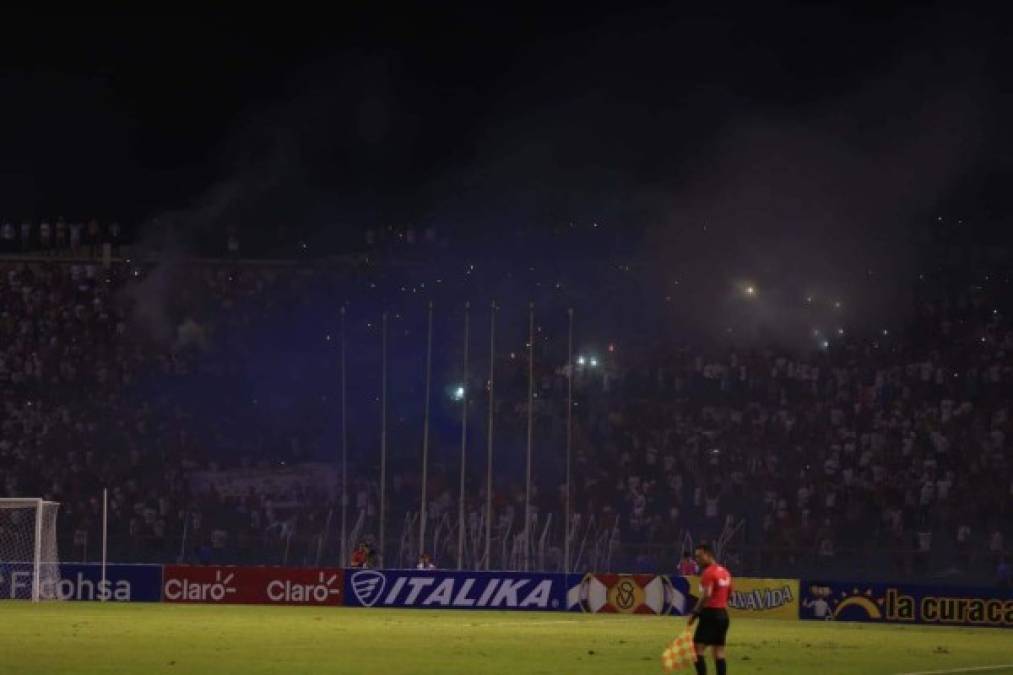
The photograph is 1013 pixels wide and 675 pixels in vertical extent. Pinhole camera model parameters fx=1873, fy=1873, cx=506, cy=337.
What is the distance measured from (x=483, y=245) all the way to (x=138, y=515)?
20358 millimetres

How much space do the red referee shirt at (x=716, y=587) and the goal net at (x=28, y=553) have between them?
25.0 meters

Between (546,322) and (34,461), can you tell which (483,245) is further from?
(34,461)

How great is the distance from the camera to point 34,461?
5831 cm

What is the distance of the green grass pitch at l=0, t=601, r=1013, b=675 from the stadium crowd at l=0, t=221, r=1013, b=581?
8.77 metres

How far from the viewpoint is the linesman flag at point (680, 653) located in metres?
25.1

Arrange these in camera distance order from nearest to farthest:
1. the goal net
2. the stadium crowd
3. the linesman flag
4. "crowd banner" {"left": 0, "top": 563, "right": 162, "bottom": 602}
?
1. the linesman flag
2. the goal net
3. "crowd banner" {"left": 0, "top": 563, "right": 162, "bottom": 602}
4. the stadium crowd

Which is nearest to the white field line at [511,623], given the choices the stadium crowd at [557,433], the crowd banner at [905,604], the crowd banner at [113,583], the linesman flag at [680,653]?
the crowd banner at [905,604]

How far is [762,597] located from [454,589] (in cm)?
767

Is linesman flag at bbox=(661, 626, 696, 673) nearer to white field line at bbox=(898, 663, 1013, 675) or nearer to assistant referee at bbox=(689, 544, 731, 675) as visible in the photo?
assistant referee at bbox=(689, 544, 731, 675)

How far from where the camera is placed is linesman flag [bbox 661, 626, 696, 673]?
2507 centimetres

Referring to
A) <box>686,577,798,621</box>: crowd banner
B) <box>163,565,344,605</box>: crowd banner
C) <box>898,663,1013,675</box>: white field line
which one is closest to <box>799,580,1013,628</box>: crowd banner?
<box>686,577,798,621</box>: crowd banner

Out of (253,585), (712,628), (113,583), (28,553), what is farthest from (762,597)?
(712,628)

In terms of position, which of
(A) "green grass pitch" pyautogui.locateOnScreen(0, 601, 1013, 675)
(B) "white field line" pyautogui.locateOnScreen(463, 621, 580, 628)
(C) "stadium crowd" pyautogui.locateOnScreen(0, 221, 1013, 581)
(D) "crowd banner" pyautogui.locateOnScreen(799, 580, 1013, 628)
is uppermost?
(C) "stadium crowd" pyautogui.locateOnScreen(0, 221, 1013, 581)

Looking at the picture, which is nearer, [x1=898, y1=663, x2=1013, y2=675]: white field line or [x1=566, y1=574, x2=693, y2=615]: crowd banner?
[x1=898, y1=663, x2=1013, y2=675]: white field line
